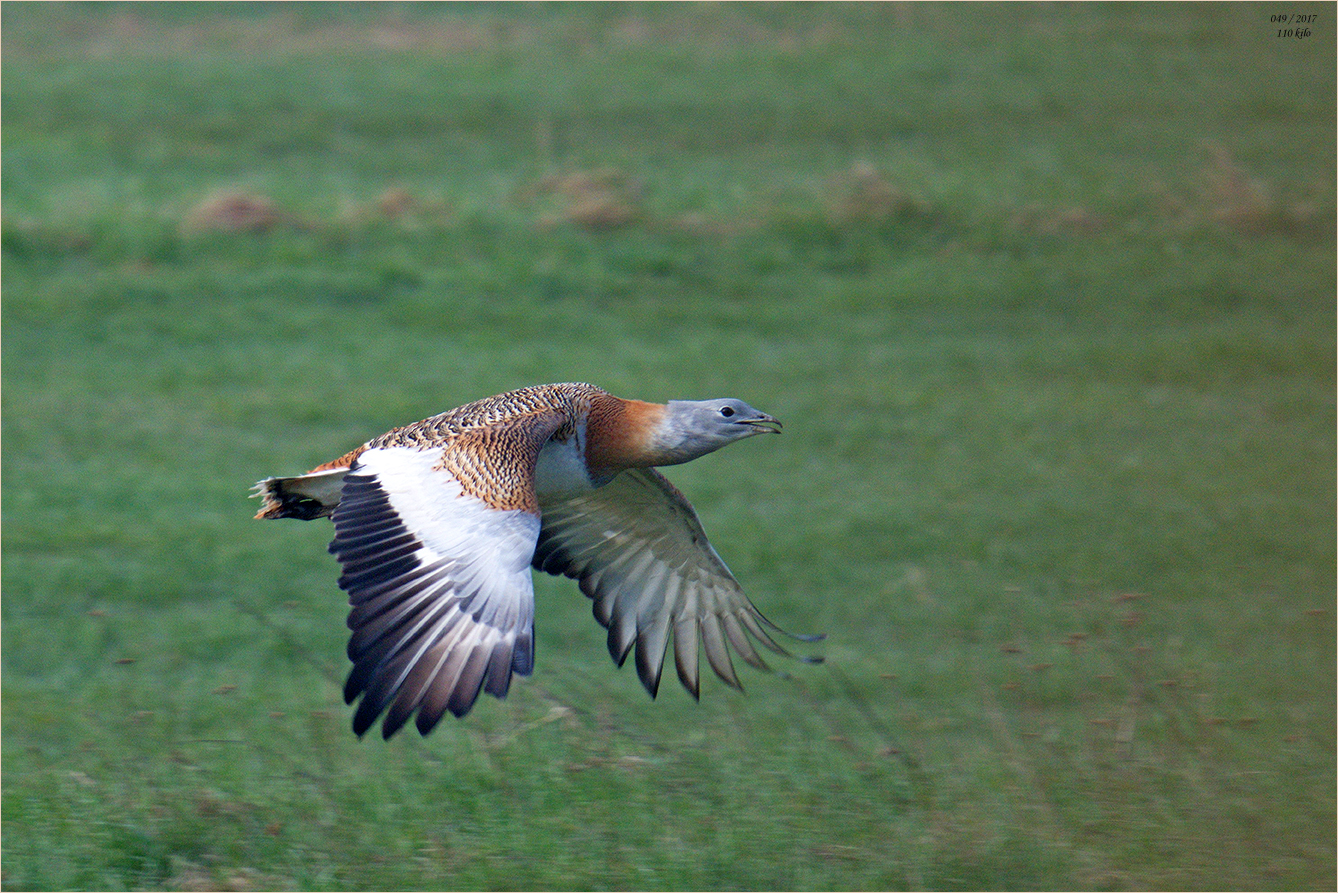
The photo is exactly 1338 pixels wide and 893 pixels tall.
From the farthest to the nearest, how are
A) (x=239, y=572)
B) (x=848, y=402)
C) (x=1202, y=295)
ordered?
(x=1202, y=295)
(x=848, y=402)
(x=239, y=572)

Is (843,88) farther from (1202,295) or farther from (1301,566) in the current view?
(1301,566)

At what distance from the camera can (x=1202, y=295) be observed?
1586 centimetres

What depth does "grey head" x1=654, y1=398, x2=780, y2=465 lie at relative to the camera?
611 cm

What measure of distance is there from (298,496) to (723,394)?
6.48 meters

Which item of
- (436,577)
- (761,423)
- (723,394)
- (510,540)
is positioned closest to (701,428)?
Answer: (761,423)

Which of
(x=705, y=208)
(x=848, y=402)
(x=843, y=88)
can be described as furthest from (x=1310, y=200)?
(x=848, y=402)

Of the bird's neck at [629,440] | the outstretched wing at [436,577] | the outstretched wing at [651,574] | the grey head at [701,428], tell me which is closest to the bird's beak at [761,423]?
the grey head at [701,428]

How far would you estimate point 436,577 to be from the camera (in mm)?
4789

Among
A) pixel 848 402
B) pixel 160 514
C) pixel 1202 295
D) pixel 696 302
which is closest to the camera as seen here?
pixel 160 514

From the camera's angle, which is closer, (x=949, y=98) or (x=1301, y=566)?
(x=1301, y=566)

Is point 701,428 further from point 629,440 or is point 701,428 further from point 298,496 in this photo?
point 298,496

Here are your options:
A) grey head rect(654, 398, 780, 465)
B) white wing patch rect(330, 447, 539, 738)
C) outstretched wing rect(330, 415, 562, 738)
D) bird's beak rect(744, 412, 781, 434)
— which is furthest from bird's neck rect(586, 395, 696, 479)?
white wing patch rect(330, 447, 539, 738)

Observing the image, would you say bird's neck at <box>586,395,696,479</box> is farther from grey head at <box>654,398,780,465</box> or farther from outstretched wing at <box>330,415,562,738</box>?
outstretched wing at <box>330,415,562,738</box>

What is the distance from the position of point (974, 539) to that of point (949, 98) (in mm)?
12216
